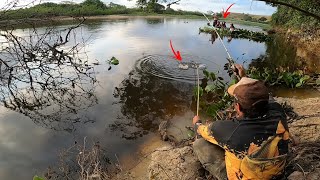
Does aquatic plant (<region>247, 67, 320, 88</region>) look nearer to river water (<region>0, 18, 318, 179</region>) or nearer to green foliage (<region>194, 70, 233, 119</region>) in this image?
green foliage (<region>194, 70, 233, 119</region>)

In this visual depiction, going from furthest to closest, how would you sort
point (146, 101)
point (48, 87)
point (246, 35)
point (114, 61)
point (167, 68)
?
point (246, 35) → point (114, 61) → point (167, 68) → point (48, 87) → point (146, 101)

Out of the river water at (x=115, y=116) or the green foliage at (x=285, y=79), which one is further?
the green foliage at (x=285, y=79)

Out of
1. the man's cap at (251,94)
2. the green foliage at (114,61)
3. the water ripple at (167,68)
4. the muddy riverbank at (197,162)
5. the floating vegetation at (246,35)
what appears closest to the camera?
the man's cap at (251,94)

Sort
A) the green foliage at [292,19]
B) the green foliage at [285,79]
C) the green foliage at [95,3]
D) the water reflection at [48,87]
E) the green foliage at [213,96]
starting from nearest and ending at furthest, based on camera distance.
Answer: the green foliage at [213,96]
the water reflection at [48,87]
the green foliage at [285,79]
the green foliage at [292,19]
the green foliage at [95,3]

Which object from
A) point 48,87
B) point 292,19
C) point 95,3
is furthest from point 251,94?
point 95,3

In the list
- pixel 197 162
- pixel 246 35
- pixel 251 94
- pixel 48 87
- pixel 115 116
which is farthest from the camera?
pixel 246 35

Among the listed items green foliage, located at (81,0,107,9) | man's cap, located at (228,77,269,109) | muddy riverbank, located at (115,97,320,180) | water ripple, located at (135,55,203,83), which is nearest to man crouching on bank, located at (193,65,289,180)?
man's cap, located at (228,77,269,109)

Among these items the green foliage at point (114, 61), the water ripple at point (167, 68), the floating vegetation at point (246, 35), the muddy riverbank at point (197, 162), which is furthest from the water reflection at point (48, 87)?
the floating vegetation at point (246, 35)

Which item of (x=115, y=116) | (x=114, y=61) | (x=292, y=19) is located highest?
(x=292, y=19)

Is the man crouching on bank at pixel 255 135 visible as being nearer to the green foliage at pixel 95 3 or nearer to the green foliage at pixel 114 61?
the green foliage at pixel 114 61

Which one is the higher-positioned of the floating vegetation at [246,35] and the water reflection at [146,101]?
the floating vegetation at [246,35]

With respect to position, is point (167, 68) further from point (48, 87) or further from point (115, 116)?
point (115, 116)

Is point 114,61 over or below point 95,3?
below

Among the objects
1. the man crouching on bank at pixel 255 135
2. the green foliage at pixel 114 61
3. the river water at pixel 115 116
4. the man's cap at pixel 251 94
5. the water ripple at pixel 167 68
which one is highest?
the man's cap at pixel 251 94
